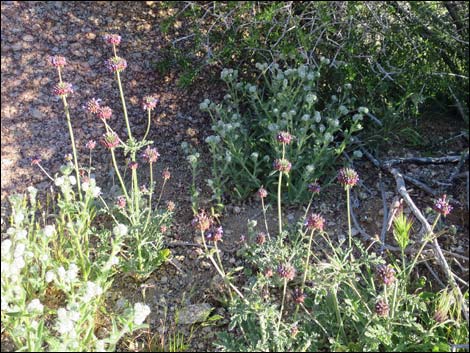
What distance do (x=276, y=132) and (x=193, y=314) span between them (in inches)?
44.4

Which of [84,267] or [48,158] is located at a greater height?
[48,158]

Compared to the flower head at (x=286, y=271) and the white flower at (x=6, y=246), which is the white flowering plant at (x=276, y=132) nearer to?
the flower head at (x=286, y=271)

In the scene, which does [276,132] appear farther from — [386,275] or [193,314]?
[386,275]

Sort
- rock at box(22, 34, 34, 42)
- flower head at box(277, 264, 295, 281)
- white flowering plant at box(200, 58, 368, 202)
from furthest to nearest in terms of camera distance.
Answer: rock at box(22, 34, 34, 42), white flowering plant at box(200, 58, 368, 202), flower head at box(277, 264, 295, 281)

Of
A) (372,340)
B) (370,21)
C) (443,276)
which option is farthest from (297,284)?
(370,21)

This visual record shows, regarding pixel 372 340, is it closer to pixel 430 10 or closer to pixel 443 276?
pixel 443 276

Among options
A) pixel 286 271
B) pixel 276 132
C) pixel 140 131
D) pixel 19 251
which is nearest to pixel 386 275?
pixel 286 271

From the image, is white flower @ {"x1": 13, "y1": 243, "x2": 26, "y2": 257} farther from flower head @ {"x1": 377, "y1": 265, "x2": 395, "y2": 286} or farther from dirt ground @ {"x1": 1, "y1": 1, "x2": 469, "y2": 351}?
flower head @ {"x1": 377, "y1": 265, "x2": 395, "y2": 286}

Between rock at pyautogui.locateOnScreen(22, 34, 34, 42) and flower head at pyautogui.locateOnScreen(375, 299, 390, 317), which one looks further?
rock at pyautogui.locateOnScreen(22, 34, 34, 42)

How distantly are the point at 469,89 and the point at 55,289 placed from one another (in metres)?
2.71

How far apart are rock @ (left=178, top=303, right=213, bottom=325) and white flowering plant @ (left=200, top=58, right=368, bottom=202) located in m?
0.71

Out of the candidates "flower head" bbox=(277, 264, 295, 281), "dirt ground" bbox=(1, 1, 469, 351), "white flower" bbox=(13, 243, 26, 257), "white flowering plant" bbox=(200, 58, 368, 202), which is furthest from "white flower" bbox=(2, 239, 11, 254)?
"white flowering plant" bbox=(200, 58, 368, 202)

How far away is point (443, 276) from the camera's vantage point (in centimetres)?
283

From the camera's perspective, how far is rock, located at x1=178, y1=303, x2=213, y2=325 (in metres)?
2.64
